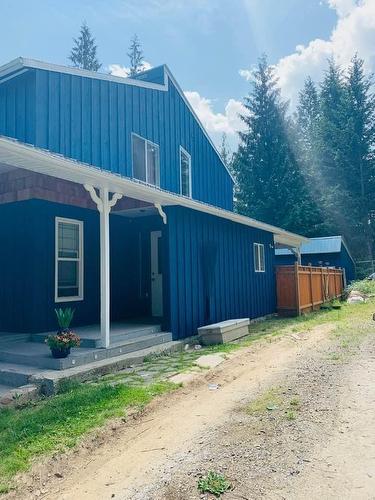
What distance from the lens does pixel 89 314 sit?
8.36 metres

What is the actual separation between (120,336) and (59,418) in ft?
9.59

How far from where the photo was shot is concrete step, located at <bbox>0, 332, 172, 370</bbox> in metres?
5.64

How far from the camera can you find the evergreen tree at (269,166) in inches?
1227

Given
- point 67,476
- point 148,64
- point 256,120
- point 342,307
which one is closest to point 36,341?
point 67,476

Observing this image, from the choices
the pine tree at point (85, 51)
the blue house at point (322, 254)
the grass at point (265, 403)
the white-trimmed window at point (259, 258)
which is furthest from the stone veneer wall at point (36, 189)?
the pine tree at point (85, 51)

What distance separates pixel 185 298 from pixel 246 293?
3473 millimetres

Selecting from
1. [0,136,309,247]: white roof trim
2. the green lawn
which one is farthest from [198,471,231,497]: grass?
[0,136,309,247]: white roof trim

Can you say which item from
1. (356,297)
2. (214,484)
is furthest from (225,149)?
(214,484)

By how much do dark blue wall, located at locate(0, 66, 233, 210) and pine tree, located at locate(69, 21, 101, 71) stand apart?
2614cm

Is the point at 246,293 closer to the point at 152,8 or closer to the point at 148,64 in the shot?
the point at 152,8

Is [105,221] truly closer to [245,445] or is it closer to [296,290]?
[245,445]

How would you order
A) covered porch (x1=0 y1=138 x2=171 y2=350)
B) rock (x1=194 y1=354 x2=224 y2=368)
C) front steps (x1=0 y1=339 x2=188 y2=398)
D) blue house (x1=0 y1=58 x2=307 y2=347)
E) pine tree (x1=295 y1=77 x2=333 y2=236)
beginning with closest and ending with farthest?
front steps (x1=0 y1=339 x2=188 y2=398) → rock (x1=194 y1=354 x2=224 y2=368) → covered porch (x1=0 y1=138 x2=171 y2=350) → blue house (x1=0 y1=58 x2=307 y2=347) → pine tree (x1=295 y1=77 x2=333 y2=236)

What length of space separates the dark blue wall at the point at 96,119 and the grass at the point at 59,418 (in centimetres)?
569

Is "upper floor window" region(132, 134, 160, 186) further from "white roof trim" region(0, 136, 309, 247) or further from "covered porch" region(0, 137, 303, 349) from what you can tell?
"white roof trim" region(0, 136, 309, 247)
